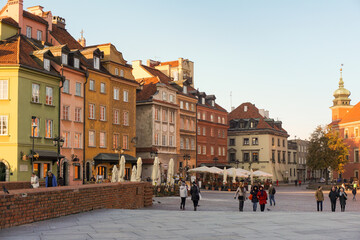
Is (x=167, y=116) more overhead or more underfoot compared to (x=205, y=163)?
more overhead

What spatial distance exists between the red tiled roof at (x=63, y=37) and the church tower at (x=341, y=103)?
67.4m

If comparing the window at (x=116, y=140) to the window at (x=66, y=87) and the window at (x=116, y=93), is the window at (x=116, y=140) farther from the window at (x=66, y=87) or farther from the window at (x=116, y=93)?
the window at (x=66, y=87)

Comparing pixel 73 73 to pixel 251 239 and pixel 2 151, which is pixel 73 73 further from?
pixel 251 239

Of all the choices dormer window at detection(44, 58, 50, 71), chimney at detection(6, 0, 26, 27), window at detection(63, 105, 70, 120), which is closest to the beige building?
window at detection(63, 105, 70, 120)

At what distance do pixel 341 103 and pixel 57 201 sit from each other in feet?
319

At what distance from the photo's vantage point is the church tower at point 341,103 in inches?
4065

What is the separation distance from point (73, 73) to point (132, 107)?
1130cm

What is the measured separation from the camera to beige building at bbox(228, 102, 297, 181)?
283ft

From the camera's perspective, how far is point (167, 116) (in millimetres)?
62719

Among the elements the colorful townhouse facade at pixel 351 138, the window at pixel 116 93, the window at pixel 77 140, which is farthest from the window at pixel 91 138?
the colorful townhouse facade at pixel 351 138

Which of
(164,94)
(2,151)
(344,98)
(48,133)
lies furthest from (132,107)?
(344,98)

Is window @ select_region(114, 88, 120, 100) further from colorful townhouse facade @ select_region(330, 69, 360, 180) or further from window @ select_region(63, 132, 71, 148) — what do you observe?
colorful townhouse facade @ select_region(330, 69, 360, 180)

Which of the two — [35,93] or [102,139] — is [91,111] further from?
[35,93]

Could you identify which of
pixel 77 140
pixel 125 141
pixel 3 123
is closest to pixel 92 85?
pixel 77 140
